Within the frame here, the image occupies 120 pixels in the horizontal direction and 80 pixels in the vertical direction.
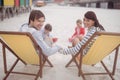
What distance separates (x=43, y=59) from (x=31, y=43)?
0.53 meters

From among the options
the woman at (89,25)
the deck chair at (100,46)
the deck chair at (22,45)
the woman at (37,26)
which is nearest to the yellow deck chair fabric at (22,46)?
the deck chair at (22,45)

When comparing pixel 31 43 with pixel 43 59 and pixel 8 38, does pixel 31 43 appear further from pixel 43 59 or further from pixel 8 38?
pixel 43 59

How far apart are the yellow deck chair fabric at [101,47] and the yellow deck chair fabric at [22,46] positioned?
0.70m

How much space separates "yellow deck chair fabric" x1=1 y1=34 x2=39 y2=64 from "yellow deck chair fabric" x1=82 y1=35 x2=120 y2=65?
2.29 ft

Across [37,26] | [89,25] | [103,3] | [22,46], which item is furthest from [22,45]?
[103,3]

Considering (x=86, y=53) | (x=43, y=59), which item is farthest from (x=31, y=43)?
(x=86, y=53)

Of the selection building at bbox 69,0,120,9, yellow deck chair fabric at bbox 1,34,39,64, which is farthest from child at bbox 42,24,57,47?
building at bbox 69,0,120,9

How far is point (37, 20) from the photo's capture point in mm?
3064

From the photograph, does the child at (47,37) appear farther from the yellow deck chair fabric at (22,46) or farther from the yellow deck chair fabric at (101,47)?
the yellow deck chair fabric at (101,47)

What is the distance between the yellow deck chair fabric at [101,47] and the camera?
9.32 ft

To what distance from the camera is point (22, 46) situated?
293cm

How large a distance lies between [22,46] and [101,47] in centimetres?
96

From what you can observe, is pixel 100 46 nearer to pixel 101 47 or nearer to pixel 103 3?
pixel 101 47

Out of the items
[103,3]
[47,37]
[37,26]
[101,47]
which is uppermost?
[37,26]
